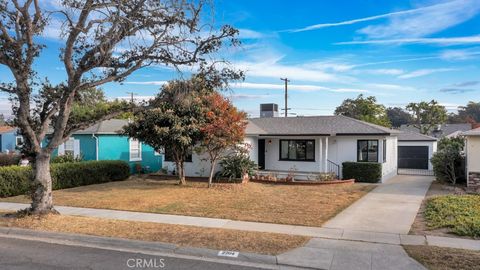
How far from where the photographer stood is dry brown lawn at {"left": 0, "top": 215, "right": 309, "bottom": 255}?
7738 millimetres

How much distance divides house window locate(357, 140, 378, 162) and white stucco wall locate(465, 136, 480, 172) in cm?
520

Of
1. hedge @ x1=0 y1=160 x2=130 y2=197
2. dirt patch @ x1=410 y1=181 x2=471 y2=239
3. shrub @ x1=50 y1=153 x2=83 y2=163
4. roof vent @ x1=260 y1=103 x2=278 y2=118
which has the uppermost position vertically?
roof vent @ x1=260 y1=103 x2=278 y2=118

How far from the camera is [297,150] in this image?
23.2m

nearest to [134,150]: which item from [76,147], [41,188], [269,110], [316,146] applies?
[76,147]

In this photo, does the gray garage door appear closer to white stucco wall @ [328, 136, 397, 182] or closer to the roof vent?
white stucco wall @ [328, 136, 397, 182]

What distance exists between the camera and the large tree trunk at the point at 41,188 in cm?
996

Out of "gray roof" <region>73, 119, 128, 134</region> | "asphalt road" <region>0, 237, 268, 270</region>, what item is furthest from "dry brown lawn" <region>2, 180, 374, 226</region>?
"gray roof" <region>73, 119, 128, 134</region>

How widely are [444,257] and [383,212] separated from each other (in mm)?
4962

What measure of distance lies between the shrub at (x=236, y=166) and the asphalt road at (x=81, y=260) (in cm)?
1203

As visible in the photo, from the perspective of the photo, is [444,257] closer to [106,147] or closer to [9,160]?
[106,147]

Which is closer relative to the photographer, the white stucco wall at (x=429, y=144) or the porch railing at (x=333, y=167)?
the porch railing at (x=333, y=167)

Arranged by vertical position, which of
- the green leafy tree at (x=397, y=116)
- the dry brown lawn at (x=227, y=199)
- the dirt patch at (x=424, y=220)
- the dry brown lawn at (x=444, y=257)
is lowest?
the dry brown lawn at (x=227, y=199)

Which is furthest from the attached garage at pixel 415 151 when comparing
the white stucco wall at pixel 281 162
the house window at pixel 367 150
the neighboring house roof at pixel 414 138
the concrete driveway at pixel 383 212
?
the concrete driveway at pixel 383 212

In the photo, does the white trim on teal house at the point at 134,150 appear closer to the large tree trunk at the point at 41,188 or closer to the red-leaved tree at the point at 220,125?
the red-leaved tree at the point at 220,125
